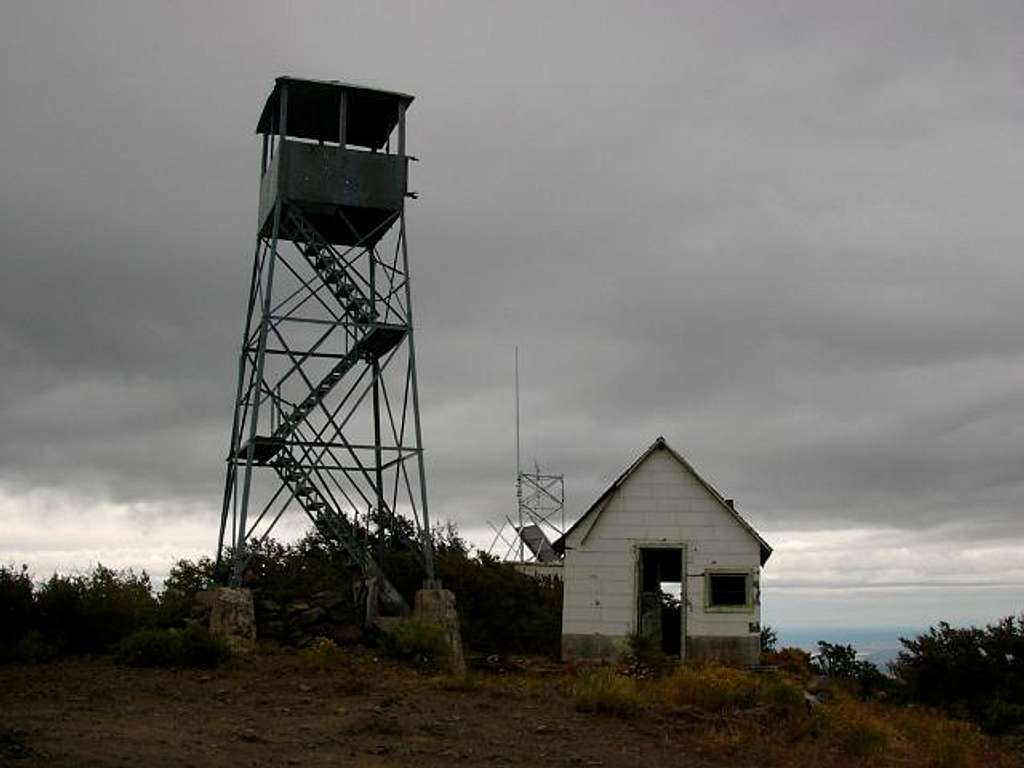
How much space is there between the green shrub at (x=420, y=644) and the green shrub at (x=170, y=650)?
3721 mm

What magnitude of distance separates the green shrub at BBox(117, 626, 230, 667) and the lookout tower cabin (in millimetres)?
10528

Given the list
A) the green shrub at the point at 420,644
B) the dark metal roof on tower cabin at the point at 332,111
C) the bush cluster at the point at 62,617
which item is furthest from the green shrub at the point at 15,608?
the dark metal roof on tower cabin at the point at 332,111

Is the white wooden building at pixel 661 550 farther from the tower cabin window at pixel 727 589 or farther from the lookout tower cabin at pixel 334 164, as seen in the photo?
the lookout tower cabin at pixel 334 164

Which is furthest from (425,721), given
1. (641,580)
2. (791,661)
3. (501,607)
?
(501,607)

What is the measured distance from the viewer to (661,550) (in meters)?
29.8

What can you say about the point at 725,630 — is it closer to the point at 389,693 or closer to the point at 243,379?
the point at 389,693

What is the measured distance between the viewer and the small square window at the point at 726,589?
28.8 meters

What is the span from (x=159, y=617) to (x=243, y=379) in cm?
589

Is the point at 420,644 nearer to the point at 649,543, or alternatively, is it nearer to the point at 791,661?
the point at 649,543

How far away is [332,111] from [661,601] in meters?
14.7

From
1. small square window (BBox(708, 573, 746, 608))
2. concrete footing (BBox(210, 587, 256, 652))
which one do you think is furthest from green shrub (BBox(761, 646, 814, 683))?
concrete footing (BBox(210, 587, 256, 652))

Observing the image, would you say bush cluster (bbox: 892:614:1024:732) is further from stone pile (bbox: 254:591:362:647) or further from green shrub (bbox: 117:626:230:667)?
green shrub (bbox: 117:626:230:667)

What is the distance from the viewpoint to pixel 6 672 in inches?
875

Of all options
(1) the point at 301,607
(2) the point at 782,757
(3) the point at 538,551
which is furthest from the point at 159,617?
(3) the point at 538,551
